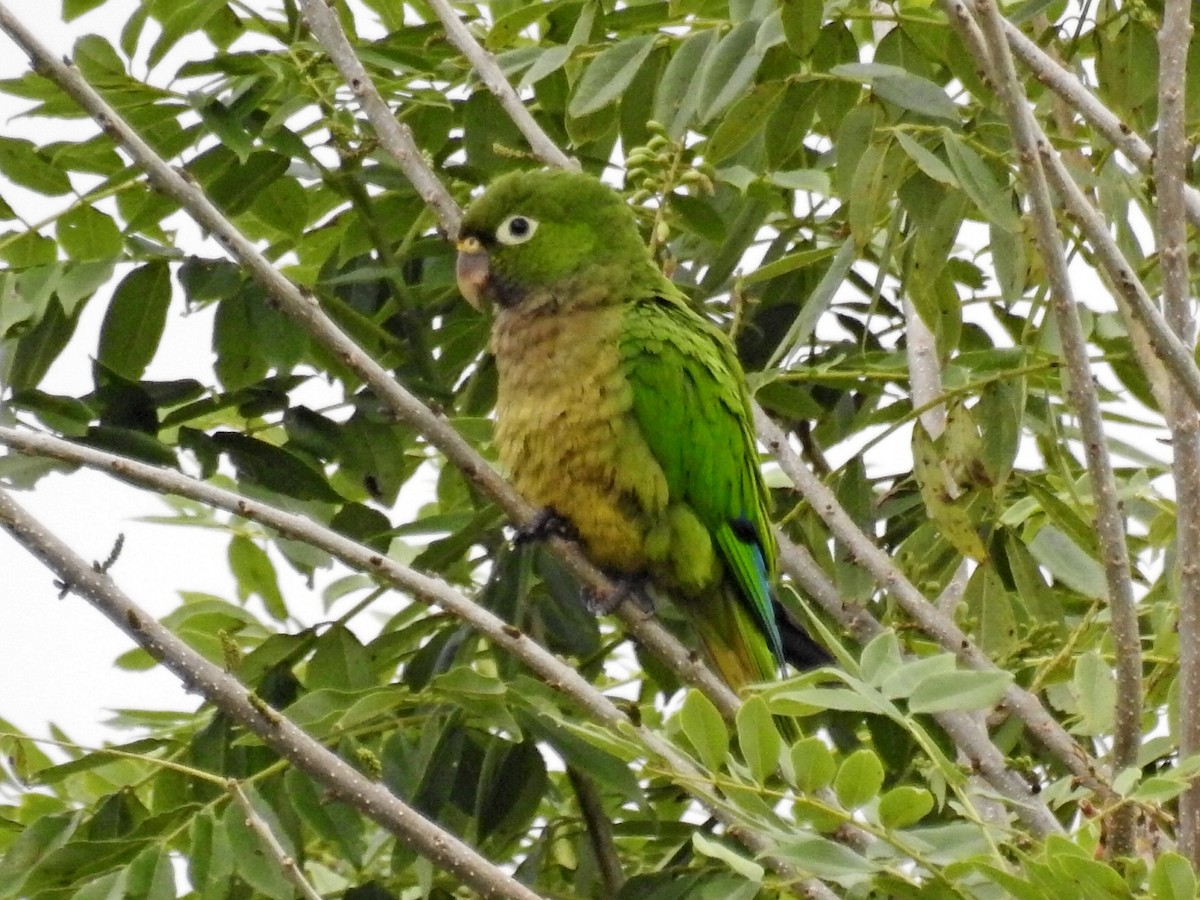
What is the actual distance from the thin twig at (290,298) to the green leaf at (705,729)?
492mm

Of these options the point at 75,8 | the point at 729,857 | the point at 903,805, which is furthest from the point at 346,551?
the point at 75,8

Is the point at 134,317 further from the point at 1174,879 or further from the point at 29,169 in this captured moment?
the point at 1174,879

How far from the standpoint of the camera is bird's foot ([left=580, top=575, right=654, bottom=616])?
2898 mm

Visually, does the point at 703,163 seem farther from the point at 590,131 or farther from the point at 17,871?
the point at 17,871

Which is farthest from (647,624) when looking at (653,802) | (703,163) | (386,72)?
(386,72)

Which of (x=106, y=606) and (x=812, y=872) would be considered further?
(x=106, y=606)

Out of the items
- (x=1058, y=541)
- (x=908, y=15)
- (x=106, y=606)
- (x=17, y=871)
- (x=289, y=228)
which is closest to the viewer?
(x=106, y=606)

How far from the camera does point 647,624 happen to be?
2.75m

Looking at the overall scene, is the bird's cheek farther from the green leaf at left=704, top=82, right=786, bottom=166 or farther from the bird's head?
the green leaf at left=704, top=82, right=786, bottom=166

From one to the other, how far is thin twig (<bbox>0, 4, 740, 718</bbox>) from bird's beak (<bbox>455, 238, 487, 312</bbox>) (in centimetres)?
60

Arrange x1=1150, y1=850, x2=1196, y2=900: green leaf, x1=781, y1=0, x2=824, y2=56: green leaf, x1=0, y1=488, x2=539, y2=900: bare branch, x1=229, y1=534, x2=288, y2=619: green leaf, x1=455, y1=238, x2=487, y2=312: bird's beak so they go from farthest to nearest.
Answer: x1=229, y1=534, x2=288, y2=619: green leaf, x1=455, y1=238, x2=487, y2=312: bird's beak, x1=781, y1=0, x2=824, y2=56: green leaf, x1=0, y1=488, x2=539, y2=900: bare branch, x1=1150, y1=850, x2=1196, y2=900: green leaf

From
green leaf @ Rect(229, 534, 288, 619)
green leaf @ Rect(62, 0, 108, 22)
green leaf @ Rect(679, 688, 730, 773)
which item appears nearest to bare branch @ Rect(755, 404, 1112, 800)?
green leaf @ Rect(679, 688, 730, 773)

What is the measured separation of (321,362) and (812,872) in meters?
1.59

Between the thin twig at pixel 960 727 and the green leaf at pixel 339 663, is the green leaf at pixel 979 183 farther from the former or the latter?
the green leaf at pixel 339 663
